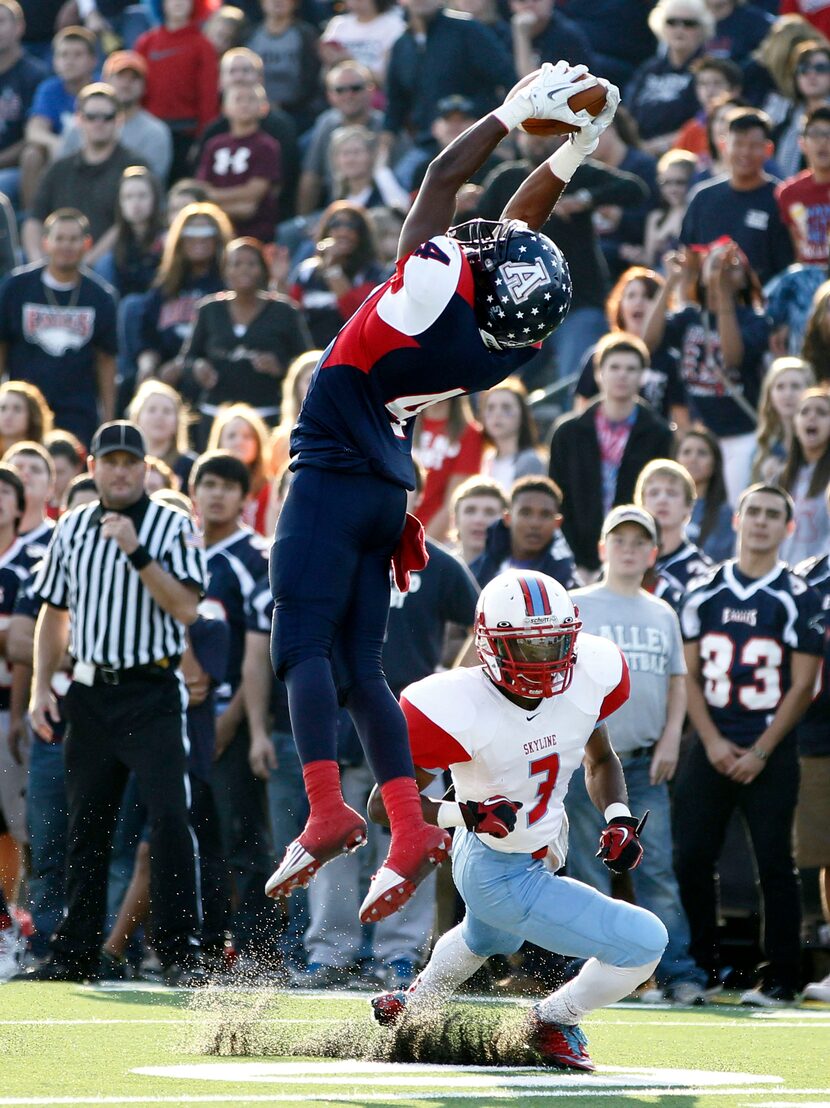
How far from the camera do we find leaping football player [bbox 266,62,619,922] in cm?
538

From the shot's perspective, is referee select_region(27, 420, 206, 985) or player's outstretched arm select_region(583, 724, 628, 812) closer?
player's outstretched arm select_region(583, 724, 628, 812)

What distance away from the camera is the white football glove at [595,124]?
5742 millimetres

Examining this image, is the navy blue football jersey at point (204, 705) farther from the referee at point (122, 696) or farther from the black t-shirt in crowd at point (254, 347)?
the black t-shirt in crowd at point (254, 347)

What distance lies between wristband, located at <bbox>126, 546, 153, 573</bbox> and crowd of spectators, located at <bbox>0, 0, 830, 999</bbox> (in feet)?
2.60

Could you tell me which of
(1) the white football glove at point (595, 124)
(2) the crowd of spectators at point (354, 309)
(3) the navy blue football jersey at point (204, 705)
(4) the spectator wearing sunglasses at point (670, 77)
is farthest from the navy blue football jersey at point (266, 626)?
(4) the spectator wearing sunglasses at point (670, 77)

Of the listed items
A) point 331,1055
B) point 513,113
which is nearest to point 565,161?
point 513,113

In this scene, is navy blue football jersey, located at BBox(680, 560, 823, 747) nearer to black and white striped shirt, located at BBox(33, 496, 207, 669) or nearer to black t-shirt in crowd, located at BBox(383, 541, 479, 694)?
black t-shirt in crowd, located at BBox(383, 541, 479, 694)

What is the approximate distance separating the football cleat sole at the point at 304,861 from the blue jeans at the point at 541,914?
2.36 feet

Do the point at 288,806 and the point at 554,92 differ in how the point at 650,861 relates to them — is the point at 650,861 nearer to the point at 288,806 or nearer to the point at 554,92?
the point at 288,806

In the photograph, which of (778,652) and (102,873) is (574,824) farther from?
(102,873)

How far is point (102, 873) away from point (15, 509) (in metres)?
1.84

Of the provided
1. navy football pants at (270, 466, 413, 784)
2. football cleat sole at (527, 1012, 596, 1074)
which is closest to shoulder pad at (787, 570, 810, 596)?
football cleat sole at (527, 1012, 596, 1074)

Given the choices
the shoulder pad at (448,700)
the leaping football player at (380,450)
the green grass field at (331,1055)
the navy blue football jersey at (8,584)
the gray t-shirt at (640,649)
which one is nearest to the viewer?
the green grass field at (331,1055)

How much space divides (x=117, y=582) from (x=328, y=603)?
2773 mm
